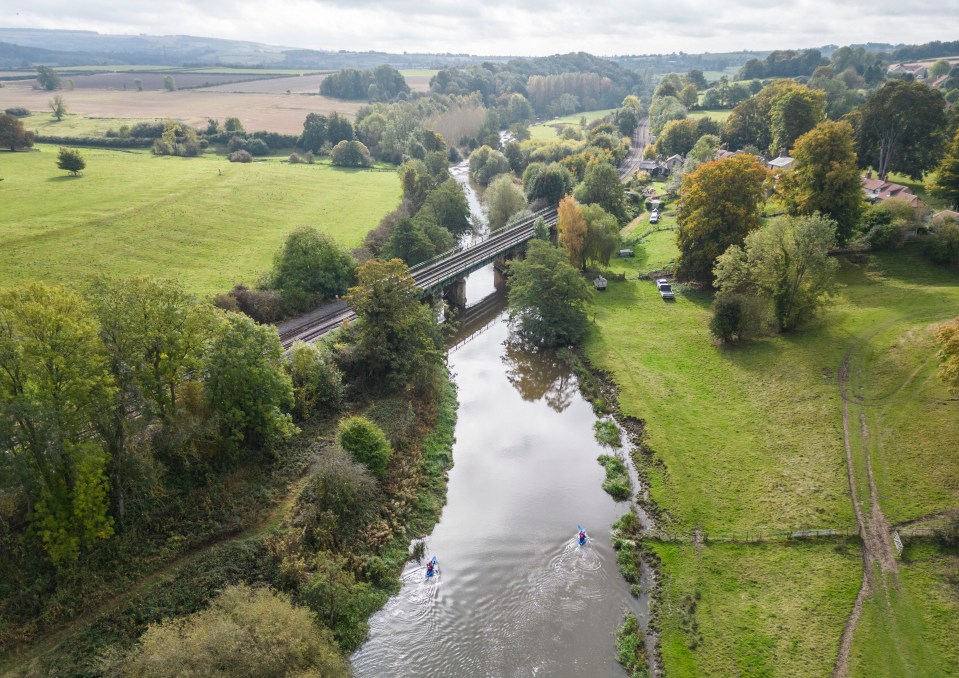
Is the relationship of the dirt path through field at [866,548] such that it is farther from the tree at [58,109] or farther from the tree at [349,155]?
the tree at [58,109]

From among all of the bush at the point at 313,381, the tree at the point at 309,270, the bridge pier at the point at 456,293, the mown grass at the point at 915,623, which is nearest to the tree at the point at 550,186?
the bridge pier at the point at 456,293

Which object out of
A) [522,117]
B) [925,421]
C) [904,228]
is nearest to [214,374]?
[925,421]

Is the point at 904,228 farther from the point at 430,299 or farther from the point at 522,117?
the point at 522,117

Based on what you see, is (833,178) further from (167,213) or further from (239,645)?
(167,213)

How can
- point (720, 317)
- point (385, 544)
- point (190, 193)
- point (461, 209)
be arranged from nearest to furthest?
point (385, 544), point (720, 317), point (461, 209), point (190, 193)

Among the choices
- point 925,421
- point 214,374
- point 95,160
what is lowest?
point 925,421

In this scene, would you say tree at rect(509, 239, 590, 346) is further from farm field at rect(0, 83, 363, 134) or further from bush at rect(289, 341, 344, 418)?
farm field at rect(0, 83, 363, 134)

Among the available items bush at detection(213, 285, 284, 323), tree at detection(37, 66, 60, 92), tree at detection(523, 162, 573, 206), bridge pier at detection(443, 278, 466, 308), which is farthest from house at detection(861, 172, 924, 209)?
tree at detection(37, 66, 60, 92)
